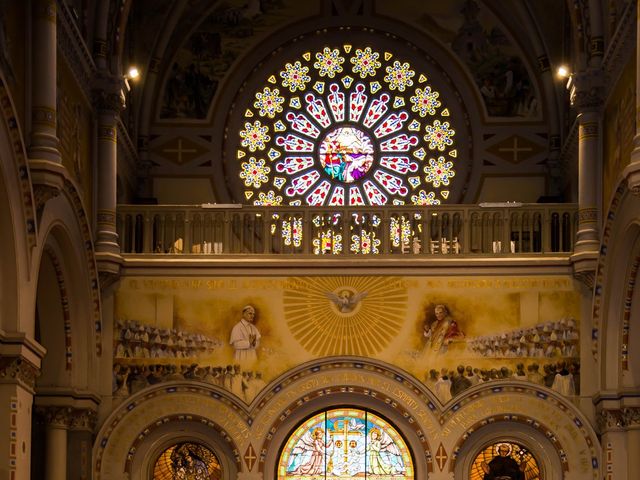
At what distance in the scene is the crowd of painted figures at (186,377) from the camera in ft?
82.7

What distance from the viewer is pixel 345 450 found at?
2592 cm

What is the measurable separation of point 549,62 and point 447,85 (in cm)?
196

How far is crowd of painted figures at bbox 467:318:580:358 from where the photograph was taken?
82.8 feet

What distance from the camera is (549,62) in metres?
29.2

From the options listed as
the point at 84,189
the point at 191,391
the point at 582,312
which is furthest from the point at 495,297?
the point at 84,189

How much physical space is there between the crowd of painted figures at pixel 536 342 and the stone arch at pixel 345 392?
1.22m

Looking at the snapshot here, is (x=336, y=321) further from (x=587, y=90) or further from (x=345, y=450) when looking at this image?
(x=587, y=90)

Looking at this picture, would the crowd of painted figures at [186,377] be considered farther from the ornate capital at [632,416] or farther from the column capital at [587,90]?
the column capital at [587,90]

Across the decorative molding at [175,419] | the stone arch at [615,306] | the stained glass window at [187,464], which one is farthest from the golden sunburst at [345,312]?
the stone arch at [615,306]

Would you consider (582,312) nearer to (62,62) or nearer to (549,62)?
(549,62)

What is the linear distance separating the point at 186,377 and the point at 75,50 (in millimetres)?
5262

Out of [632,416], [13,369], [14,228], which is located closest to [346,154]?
[632,416]

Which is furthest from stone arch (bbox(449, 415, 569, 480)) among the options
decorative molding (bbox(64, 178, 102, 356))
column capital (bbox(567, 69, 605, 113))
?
decorative molding (bbox(64, 178, 102, 356))

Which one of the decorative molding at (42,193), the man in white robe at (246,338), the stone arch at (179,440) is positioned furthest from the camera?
the man in white robe at (246,338)
